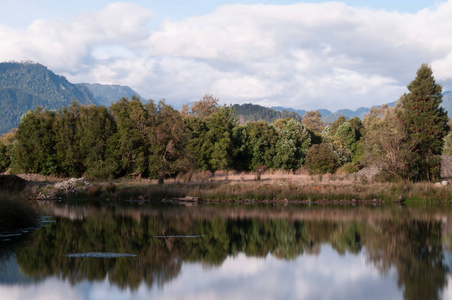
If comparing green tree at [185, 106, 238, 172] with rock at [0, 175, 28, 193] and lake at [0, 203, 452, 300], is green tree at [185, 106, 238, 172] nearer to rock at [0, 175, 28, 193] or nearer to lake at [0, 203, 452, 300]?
rock at [0, 175, 28, 193]

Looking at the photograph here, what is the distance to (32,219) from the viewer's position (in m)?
19.1

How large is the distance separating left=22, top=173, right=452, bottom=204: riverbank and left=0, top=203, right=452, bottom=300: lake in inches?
361

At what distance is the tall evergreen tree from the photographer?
126ft

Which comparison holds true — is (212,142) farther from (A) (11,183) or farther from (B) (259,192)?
(A) (11,183)

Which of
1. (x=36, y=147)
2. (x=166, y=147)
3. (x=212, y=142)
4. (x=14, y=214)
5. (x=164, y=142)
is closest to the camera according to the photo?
(x=14, y=214)

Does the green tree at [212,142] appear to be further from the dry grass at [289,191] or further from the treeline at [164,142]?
the dry grass at [289,191]

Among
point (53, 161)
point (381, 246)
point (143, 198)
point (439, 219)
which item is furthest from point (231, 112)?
point (381, 246)

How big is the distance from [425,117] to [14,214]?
105 feet

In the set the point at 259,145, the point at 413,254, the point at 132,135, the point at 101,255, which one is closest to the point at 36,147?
the point at 132,135

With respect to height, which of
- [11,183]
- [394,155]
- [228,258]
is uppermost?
[394,155]

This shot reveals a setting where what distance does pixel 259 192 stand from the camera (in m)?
33.0

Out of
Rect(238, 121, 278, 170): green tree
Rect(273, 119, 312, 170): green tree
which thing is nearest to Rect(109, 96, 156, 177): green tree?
Rect(238, 121, 278, 170): green tree

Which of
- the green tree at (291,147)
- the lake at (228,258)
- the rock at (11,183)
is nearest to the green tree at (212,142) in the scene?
the green tree at (291,147)

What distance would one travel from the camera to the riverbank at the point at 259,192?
106 ft
